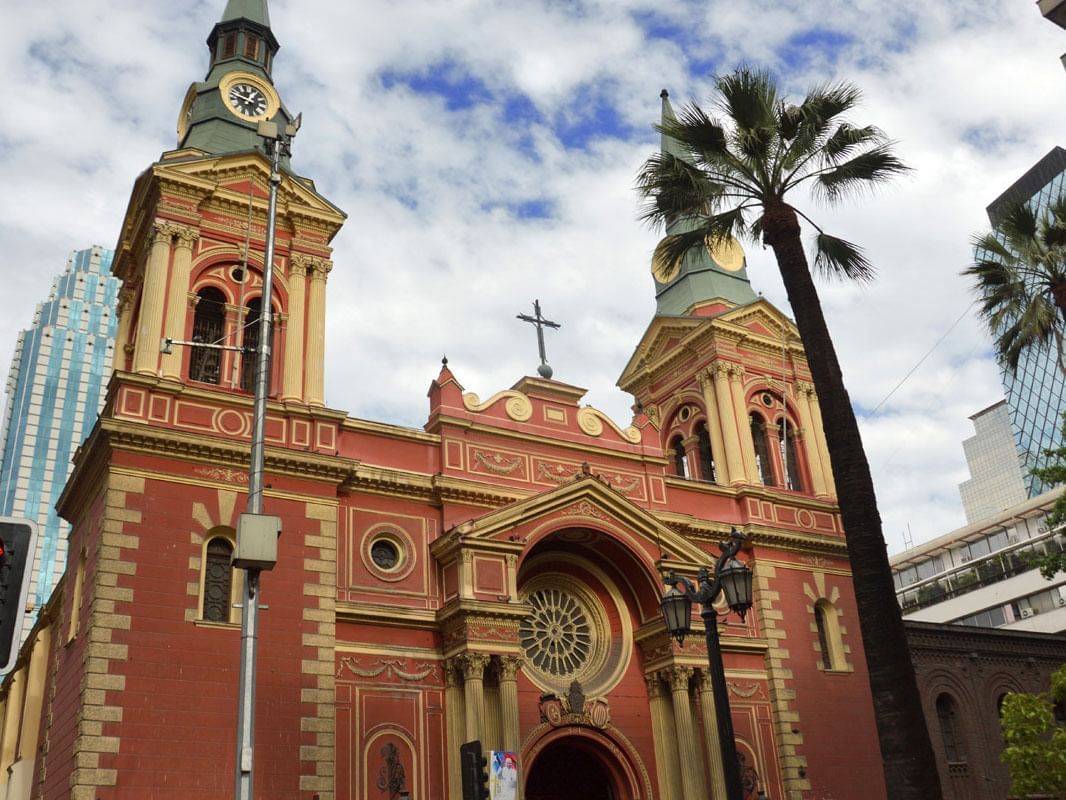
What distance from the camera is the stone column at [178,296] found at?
23.8 m

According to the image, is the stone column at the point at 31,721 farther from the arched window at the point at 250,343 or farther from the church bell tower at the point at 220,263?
the arched window at the point at 250,343

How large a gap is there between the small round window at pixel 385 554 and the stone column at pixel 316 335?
3523mm

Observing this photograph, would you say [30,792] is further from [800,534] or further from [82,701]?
[800,534]

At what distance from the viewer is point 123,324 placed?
2755cm

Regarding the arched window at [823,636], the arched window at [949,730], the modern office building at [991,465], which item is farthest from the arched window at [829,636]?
the modern office building at [991,465]

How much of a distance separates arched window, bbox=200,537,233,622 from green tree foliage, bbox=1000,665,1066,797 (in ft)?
50.1

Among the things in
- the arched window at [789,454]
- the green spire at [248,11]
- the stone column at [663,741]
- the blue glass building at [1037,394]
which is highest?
the blue glass building at [1037,394]

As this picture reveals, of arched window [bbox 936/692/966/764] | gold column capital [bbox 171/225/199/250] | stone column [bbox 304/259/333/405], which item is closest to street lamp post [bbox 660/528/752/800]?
stone column [bbox 304/259/333/405]

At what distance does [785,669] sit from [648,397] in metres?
10.5

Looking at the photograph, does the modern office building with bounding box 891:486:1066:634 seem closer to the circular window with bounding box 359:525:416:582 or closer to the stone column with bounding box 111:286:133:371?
the circular window with bounding box 359:525:416:582

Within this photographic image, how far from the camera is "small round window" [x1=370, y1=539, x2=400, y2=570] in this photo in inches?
967

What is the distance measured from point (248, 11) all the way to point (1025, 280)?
22647 millimetres

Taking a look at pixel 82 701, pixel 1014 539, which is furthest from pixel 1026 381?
pixel 82 701

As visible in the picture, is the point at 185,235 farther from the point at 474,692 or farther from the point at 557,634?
the point at 557,634
